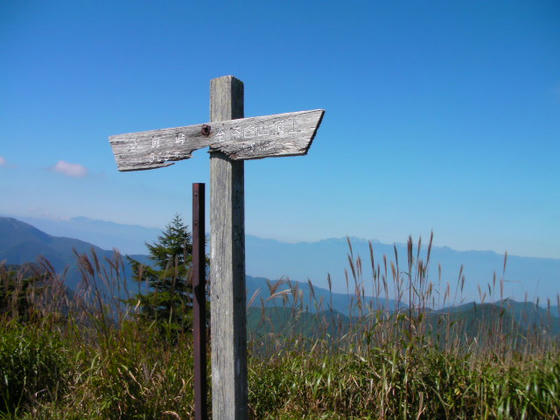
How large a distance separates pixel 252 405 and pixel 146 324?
1392 millimetres

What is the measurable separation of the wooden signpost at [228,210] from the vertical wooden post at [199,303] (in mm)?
133

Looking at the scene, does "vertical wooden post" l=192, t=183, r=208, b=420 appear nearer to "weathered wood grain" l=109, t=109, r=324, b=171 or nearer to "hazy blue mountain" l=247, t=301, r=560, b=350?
"weathered wood grain" l=109, t=109, r=324, b=171

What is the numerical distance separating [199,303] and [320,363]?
155 cm

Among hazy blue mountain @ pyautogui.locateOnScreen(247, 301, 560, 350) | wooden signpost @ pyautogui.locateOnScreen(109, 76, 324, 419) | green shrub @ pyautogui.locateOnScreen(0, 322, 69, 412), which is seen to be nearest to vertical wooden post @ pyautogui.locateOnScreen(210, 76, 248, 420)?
wooden signpost @ pyautogui.locateOnScreen(109, 76, 324, 419)

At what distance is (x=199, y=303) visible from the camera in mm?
3172

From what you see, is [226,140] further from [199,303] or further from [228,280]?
[199,303]

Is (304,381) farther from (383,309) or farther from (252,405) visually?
(383,309)

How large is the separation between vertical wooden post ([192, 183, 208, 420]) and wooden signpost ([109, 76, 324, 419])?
13cm

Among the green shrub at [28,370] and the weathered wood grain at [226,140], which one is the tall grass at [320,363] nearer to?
the green shrub at [28,370]

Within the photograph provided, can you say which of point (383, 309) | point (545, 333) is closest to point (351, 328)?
point (383, 309)

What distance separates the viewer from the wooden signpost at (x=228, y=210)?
115 inches

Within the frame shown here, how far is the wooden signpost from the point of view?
292 centimetres

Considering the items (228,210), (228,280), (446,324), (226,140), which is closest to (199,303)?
(228,280)

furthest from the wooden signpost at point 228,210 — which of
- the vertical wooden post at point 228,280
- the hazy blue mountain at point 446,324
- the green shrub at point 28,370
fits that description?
the green shrub at point 28,370
